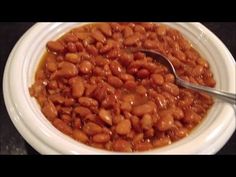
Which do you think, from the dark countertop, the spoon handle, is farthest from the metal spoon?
the dark countertop

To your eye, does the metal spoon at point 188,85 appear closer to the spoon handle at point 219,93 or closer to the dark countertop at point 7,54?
the spoon handle at point 219,93

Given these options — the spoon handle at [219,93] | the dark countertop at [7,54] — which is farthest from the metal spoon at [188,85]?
the dark countertop at [7,54]

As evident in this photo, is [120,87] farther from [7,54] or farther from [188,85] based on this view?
[7,54]

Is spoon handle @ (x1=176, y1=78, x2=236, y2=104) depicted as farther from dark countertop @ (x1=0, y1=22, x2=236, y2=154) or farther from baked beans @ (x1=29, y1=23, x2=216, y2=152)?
dark countertop @ (x1=0, y1=22, x2=236, y2=154)

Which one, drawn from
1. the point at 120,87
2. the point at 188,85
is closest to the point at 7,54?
the point at 120,87

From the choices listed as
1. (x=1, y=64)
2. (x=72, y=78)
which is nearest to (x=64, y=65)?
(x=72, y=78)

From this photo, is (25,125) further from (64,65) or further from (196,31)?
(196,31)
